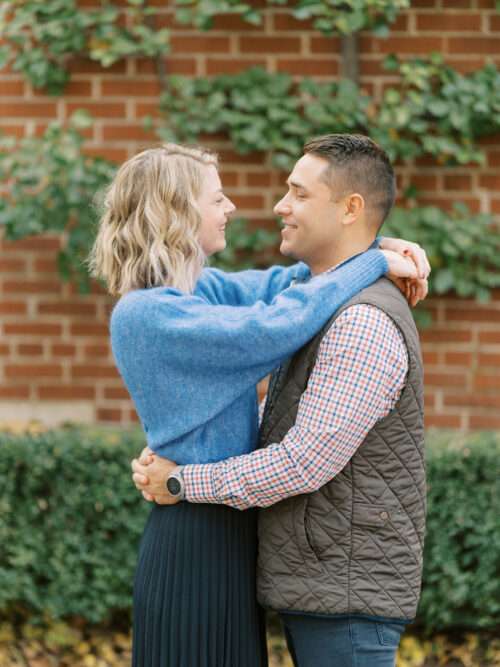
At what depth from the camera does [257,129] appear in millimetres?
4324

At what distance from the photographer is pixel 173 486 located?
2.33 m

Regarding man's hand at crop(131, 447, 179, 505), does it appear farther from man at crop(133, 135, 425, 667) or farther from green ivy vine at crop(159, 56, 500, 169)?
green ivy vine at crop(159, 56, 500, 169)

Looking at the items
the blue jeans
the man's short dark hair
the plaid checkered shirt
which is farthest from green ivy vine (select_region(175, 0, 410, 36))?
the blue jeans

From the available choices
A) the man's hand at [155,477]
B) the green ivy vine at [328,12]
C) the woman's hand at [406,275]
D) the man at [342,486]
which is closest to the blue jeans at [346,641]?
the man at [342,486]

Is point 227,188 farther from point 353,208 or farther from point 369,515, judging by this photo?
point 369,515

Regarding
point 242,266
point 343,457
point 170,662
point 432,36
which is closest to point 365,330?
point 343,457

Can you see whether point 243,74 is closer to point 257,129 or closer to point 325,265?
point 257,129

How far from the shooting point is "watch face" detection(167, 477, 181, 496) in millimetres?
2318

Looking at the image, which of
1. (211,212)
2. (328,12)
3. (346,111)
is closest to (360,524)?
(211,212)

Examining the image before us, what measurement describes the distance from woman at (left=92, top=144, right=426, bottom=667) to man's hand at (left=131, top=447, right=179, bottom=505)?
0.10ft

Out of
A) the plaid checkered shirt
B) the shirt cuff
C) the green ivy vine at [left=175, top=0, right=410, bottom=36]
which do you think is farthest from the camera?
the green ivy vine at [left=175, top=0, right=410, bottom=36]

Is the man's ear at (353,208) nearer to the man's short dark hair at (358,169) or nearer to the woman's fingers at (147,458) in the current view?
the man's short dark hair at (358,169)

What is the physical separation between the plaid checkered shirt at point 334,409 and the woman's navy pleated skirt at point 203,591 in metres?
0.18

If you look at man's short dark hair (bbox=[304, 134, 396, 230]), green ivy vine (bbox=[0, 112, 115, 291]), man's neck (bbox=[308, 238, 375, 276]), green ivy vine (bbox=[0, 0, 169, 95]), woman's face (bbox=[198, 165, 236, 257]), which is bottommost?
man's neck (bbox=[308, 238, 375, 276])
